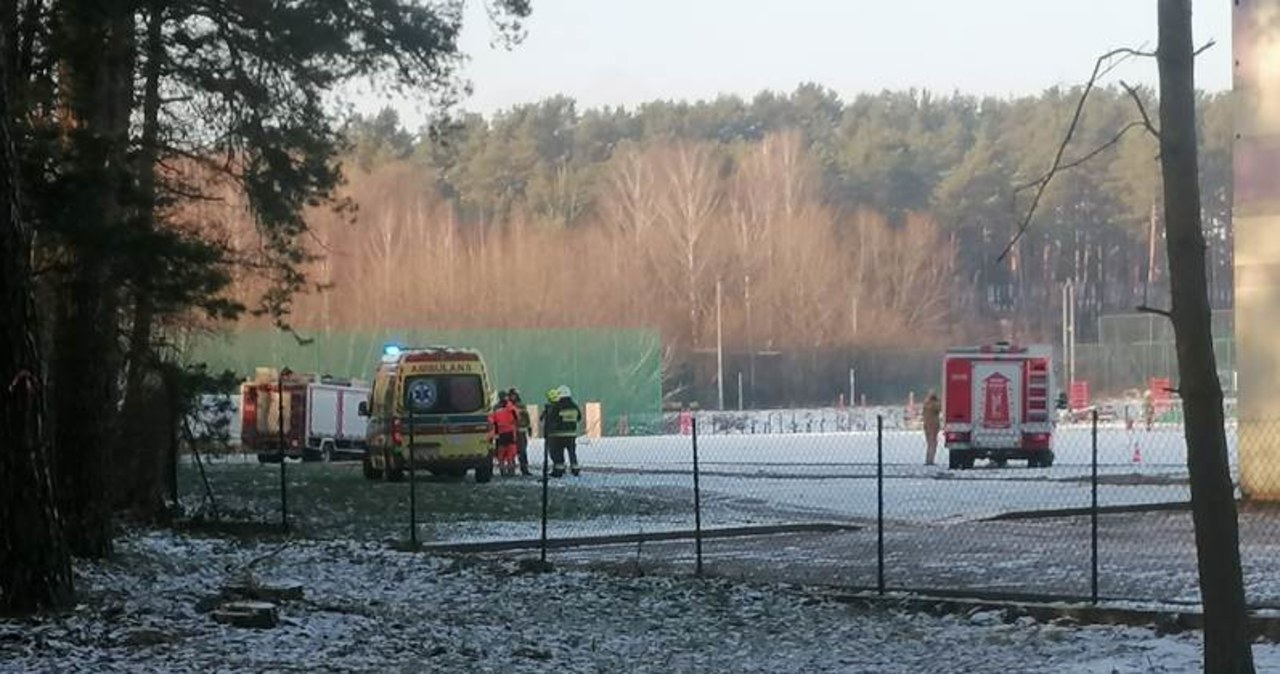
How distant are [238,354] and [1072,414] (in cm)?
2869

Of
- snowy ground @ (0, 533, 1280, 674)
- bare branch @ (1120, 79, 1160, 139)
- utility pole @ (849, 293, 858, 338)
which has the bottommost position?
snowy ground @ (0, 533, 1280, 674)

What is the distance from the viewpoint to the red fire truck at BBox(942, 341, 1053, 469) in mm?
37531

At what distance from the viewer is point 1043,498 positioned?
83.7ft

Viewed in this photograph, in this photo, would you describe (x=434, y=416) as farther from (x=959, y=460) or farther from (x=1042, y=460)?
(x=1042, y=460)

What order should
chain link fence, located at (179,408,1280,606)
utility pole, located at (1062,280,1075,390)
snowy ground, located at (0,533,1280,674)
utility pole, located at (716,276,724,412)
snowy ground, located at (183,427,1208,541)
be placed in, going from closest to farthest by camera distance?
1. snowy ground, located at (0,533,1280,674)
2. chain link fence, located at (179,408,1280,606)
3. snowy ground, located at (183,427,1208,541)
4. utility pole, located at (1062,280,1075,390)
5. utility pole, located at (716,276,724,412)

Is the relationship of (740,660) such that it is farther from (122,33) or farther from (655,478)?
(655,478)

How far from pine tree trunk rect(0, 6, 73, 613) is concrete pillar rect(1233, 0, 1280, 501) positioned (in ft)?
55.6

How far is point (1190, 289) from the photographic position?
25.6 ft

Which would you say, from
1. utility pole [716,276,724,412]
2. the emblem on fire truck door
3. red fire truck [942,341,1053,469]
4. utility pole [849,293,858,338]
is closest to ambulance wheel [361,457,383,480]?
red fire truck [942,341,1053,469]

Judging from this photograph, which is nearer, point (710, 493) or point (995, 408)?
point (710, 493)

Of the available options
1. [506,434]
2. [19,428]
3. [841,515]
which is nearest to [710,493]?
[841,515]

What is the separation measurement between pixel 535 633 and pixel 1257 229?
1524cm

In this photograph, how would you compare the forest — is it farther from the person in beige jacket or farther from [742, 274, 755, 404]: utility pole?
the person in beige jacket

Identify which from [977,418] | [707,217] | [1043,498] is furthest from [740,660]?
[707,217]
